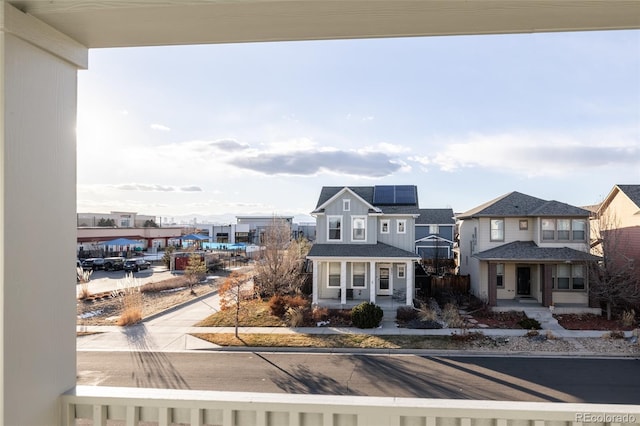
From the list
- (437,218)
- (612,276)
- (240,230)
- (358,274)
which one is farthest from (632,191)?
(240,230)

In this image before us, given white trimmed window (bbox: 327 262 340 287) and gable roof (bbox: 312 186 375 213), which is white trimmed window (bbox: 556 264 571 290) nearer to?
gable roof (bbox: 312 186 375 213)

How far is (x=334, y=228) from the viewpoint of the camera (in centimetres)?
1802

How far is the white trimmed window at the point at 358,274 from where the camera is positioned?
1773cm

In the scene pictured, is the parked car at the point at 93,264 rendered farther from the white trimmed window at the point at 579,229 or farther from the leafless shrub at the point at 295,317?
the white trimmed window at the point at 579,229

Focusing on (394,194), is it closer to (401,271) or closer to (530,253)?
(401,271)

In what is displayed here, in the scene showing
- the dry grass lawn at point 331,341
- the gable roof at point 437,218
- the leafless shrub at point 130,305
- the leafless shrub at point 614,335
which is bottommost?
the dry grass lawn at point 331,341

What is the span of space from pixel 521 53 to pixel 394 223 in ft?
49.3

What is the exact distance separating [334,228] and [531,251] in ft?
30.1

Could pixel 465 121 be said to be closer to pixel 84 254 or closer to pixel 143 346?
pixel 143 346

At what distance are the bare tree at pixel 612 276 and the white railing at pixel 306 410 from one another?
16.6 metres

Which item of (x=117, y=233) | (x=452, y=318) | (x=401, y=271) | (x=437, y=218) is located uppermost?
(x=437, y=218)

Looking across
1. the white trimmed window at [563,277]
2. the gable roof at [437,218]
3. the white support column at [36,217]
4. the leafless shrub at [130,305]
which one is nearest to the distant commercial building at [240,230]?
the gable roof at [437,218]

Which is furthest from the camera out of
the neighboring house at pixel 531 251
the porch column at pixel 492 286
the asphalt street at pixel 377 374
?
the neighboring house at pixel 531 251

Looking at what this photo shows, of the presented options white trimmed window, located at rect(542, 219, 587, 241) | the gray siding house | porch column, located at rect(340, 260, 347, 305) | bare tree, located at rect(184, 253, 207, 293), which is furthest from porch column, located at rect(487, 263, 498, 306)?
bare tree, located at rect(184, 253, 207, 293)
